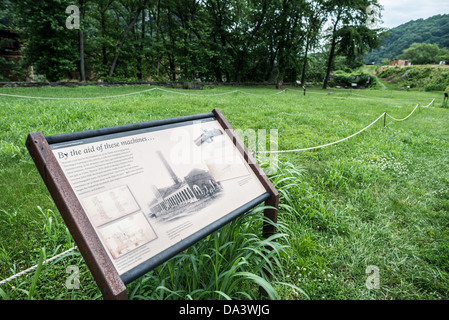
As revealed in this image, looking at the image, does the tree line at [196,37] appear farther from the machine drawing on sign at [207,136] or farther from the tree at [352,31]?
the machine drawing on sign at [207,136]

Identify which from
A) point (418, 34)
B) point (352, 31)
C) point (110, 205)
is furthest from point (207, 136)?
point (418, 34)

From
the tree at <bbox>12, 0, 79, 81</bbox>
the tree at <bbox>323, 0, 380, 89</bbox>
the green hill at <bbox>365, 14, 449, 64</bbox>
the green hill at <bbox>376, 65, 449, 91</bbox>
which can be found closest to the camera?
the tree at <bbox>12, 0, 79, 81</bbox>

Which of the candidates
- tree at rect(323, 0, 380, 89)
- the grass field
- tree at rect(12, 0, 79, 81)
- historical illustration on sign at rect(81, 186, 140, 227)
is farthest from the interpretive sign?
tree at rect(323, 0, 380, 89)

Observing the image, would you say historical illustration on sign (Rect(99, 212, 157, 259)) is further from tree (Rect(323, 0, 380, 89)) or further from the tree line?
tree (Rect(323, 0, 380, 89))

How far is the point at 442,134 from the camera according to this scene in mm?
6211

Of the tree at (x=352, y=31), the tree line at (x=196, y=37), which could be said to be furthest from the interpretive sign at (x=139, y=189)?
Answer: the tree at (x=352, y=31)

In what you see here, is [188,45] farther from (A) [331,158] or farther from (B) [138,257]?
(B) [138,257]

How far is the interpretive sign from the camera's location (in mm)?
1008

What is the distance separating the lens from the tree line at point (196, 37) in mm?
19734

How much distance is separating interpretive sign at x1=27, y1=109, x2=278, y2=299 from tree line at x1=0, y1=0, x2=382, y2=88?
67.9 feet

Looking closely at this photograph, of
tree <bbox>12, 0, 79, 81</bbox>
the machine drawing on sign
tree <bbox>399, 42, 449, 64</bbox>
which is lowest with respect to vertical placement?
the machine drawing on sign

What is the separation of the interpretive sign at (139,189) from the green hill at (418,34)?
264 ft

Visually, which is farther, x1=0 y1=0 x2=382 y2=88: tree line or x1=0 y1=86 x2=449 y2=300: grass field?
x1=0 y1=0 x2=382 y2=88: tree line

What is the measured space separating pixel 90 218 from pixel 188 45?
932 inches
